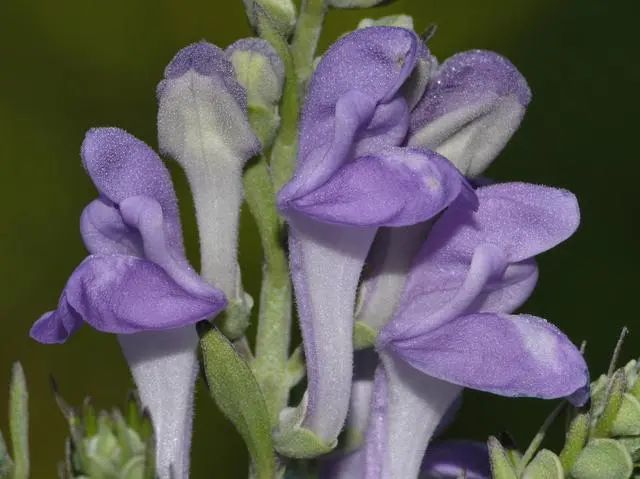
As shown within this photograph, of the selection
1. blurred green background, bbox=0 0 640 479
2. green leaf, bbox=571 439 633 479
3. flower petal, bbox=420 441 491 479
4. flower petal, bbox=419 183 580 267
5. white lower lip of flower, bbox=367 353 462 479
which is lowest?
blurred green background, bbox=0 0 640 479

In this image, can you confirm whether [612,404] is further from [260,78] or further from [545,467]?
[260,78]

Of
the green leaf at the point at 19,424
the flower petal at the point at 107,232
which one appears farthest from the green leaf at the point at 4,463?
the flower petal at the point at 107,232

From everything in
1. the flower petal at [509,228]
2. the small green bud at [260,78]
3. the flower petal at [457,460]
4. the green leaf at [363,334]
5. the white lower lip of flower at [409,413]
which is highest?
the small green bud at [260,78]

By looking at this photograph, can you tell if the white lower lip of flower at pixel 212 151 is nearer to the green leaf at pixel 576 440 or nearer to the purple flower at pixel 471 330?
the purple flower at pixel 471 330

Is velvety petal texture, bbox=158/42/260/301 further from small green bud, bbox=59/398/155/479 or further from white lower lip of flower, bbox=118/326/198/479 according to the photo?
small green bud, bbox=59/398/155/479

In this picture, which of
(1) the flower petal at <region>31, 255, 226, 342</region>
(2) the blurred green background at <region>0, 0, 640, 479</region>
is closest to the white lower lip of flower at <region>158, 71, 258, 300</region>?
(1) the flower petal at <region>31, 255, 226, 342</region>
